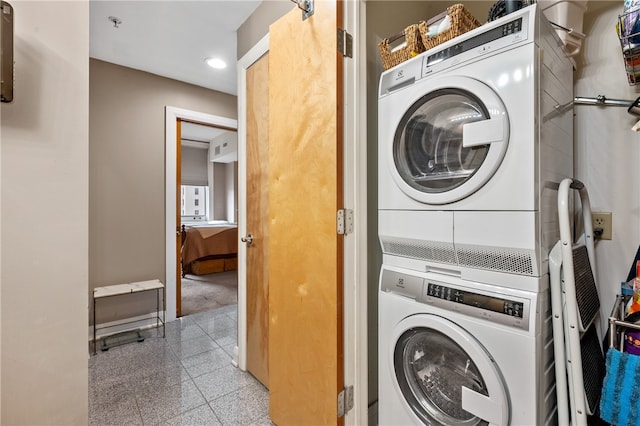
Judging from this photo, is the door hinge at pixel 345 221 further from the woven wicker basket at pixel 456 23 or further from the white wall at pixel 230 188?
the white wall at pixel 230 188

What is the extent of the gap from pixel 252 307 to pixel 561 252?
1.85 meters

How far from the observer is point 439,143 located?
121cm

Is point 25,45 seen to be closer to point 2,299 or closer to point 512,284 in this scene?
point 2,299

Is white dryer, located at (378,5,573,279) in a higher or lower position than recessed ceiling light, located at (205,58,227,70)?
lower

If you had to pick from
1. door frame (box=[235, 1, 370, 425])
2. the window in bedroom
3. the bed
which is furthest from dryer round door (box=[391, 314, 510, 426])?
the window in bedroom

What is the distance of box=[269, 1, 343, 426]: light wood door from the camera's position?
4.47 ft

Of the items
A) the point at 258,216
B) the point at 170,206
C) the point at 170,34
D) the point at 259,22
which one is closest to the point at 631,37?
the point at 258,216

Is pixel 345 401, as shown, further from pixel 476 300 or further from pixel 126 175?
→ pixel 126 175

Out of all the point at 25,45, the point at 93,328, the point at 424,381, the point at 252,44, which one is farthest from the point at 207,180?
the point at 424,381

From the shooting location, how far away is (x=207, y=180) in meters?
8.68

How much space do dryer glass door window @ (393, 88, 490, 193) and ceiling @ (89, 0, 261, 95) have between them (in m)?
1.69

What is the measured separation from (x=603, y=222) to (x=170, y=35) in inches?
128

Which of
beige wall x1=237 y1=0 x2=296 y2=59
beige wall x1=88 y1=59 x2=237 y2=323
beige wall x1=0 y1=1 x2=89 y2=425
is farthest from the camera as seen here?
beige wall x1=88 y1=59 x2=237 y2=323

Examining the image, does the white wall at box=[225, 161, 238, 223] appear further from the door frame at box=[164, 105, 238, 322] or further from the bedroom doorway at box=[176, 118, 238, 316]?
the door frame at box=[164, 105, 238, 322]
